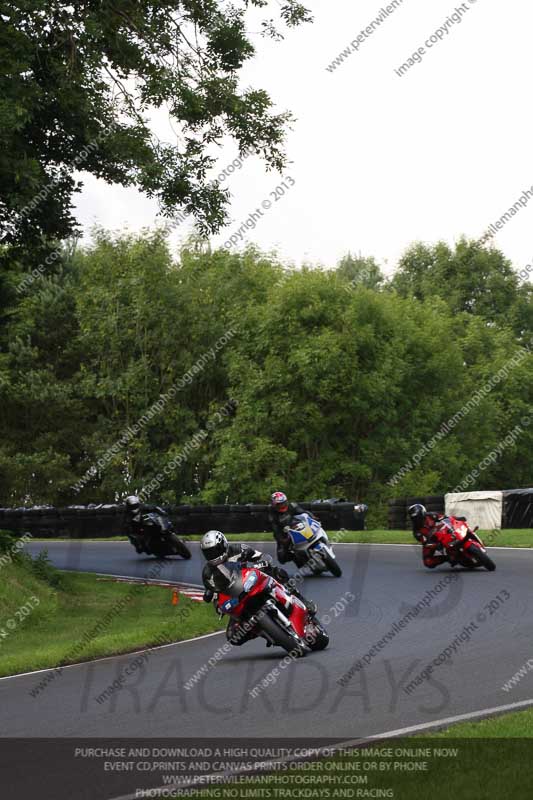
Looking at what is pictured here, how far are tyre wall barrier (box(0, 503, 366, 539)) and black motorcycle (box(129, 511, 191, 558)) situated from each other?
21.0 feet

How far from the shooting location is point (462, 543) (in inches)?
708

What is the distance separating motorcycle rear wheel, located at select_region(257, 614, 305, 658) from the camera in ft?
34.9

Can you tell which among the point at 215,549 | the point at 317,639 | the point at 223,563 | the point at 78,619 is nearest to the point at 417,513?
the point at 78,619

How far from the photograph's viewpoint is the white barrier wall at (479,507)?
2612cm

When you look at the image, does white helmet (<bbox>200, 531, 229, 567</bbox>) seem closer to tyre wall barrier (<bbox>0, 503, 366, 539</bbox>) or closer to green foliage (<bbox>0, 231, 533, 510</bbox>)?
tyre wall barrier (<bbox>0, 503, 366, 539</bbox>)

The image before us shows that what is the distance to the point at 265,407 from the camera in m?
49.2

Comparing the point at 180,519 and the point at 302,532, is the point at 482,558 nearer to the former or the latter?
the point at 302,532

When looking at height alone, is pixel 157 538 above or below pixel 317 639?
below

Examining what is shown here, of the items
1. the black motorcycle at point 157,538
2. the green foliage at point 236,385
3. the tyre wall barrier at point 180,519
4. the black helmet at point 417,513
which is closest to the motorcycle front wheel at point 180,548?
the black motorcycle at point 157,538

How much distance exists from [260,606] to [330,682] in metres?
1.43

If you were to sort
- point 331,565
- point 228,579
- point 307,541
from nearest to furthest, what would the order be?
point 228,579 → point 307,541 → point 331,565

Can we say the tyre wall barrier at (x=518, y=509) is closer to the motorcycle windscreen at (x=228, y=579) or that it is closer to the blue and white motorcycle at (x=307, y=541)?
the blue and white motorcycle at (x=307, y=541)

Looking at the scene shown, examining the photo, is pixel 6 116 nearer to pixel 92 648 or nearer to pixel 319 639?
pixel 92 648
